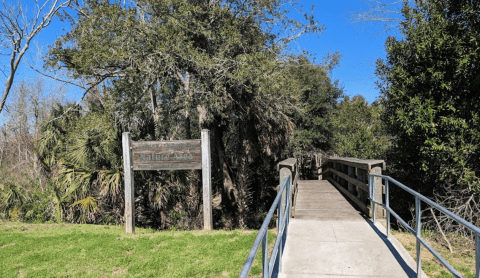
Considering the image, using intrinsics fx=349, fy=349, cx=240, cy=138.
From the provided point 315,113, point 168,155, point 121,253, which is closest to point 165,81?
point 168,155

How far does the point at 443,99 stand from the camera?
8.62m

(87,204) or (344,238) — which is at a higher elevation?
(87,204)

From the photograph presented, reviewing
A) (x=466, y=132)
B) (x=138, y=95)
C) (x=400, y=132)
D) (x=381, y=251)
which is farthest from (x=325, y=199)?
(x=138, y=95)

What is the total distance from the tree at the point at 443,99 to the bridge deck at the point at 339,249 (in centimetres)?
291

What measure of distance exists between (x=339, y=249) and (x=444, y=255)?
99.9 inches

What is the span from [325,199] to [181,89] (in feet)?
17.7

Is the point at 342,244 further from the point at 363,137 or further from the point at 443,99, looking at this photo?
the point at 363,137

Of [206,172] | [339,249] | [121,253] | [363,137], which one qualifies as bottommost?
[121,253]

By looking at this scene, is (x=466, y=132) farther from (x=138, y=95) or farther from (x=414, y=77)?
(x=138, y=95)

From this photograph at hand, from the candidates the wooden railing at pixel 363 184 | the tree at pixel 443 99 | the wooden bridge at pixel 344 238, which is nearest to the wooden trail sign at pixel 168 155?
the wooden bridge at pixel 344 238

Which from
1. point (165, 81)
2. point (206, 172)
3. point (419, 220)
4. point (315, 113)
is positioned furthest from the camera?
point (315, 113)

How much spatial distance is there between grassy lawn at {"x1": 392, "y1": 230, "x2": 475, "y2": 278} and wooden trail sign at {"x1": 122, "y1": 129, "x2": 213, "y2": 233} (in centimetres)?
363

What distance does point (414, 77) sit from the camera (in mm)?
8977

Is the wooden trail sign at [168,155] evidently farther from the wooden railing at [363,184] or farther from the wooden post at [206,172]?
the wooden railing at [363,184]
